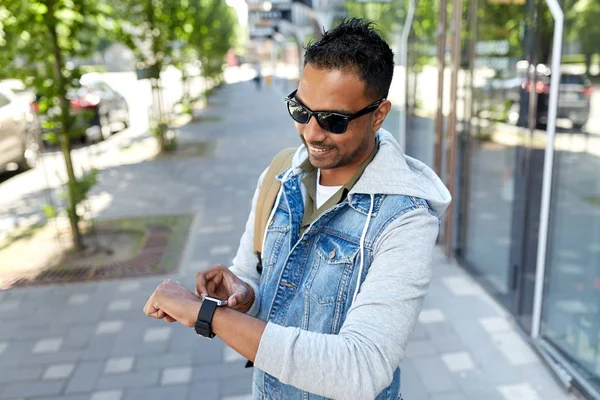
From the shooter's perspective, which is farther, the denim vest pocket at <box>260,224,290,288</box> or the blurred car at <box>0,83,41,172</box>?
the blurred car at <box>0,83,41,172</box>

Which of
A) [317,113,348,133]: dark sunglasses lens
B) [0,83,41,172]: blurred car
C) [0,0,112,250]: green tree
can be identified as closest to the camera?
[317,113,348,133]: dark sunglasses lens

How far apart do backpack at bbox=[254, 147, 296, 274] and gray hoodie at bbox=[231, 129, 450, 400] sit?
1.31 ft

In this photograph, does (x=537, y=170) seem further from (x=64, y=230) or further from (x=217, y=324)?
(x=64, y=230)

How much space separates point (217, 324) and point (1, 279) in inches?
200

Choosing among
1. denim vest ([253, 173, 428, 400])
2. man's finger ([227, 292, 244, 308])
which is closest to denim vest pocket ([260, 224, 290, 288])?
denim vest ([253, 173, 428, 400])

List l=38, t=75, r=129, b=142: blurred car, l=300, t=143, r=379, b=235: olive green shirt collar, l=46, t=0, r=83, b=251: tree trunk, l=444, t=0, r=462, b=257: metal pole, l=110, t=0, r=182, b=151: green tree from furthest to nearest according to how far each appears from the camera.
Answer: l=38, t=75, r=129, b=142: blurred car < l=110, t=0, r=182, b=151: green tree < l=46, t=0, r=83, b=251: tree trunk < l=444, t=0, r=462, b=257: metal pole < l=300, t=143, r=379, b=235: olive green shirt collar

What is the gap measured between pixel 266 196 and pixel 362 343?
68cm

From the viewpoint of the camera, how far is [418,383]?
354 cm

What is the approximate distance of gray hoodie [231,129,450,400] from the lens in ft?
3.80

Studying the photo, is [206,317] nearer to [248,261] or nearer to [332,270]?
[332,270]

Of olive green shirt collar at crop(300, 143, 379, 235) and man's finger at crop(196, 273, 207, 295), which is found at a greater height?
olive green shirt collar at crop(300, 143, 379, 235)

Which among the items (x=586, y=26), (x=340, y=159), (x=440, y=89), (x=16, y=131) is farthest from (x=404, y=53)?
(x=16, y=131)

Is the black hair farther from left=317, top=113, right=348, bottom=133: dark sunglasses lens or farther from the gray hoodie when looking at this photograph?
the gray hoodie

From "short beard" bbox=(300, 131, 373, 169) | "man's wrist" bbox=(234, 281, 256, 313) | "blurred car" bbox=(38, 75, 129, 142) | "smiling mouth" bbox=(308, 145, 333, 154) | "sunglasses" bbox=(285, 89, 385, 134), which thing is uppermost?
"sunglasses" bbox=(285, 89, 385, 134)
